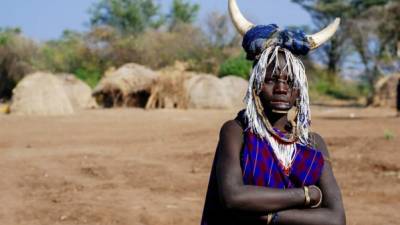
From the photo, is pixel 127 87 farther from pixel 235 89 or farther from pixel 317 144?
pixel 317 144

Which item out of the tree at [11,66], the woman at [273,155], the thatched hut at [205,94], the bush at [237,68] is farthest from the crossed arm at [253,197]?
the bush at [237,68]

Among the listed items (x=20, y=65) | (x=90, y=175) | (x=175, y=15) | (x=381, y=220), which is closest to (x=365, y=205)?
(x=381, y=220)

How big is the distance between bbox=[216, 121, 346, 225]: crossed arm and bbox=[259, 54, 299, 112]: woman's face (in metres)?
0.13

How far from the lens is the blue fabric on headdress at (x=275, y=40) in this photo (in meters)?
2.61

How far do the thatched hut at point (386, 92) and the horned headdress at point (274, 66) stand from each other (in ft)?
79.1

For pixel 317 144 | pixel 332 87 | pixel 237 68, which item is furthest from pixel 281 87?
pixel 332 87

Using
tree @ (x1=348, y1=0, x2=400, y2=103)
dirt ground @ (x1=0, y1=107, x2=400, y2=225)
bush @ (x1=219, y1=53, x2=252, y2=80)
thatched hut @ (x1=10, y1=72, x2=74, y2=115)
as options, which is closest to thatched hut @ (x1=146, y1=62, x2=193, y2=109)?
thatched hut @ (x1=10, y1=72, x2=74, y2=115)

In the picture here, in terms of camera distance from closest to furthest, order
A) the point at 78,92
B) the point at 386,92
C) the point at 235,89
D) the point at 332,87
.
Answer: the point at 78,92
the point at 235,89
the point at 386,92
the point at 332,87

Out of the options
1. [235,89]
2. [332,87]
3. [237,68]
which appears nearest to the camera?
[235,89]

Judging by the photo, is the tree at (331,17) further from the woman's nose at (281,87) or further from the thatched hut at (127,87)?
the woman's nose at (281,87)

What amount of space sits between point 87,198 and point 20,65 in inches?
924

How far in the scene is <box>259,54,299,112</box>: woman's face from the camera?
2.59 metres

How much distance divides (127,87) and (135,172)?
1556cm

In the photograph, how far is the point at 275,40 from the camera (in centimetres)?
261
